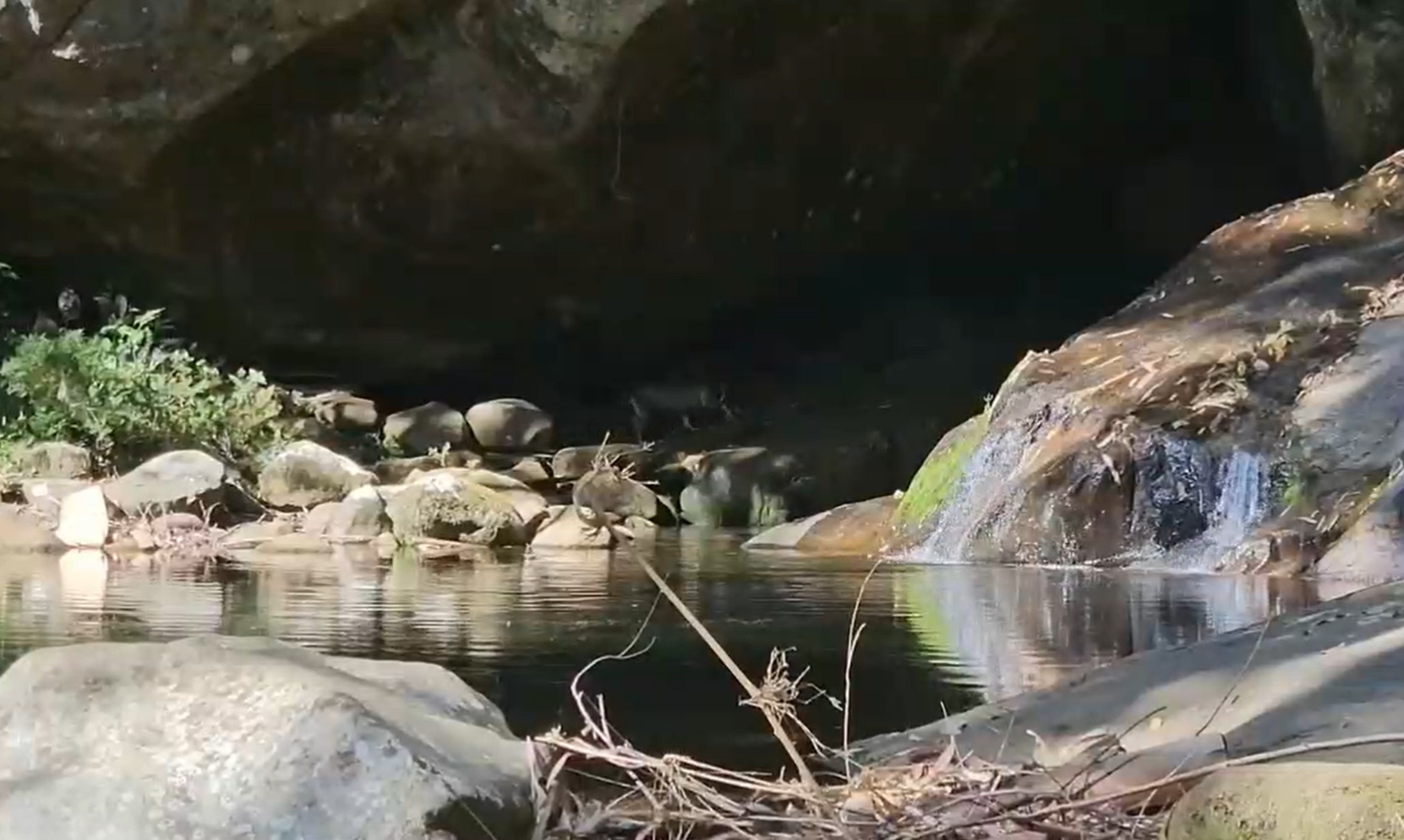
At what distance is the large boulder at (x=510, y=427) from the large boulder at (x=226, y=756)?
37.6 ft

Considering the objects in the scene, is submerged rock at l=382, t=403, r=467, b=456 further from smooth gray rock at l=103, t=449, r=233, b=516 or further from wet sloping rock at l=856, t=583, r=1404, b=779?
wet sloping rock at l=856, t=583, r=1404, b=779

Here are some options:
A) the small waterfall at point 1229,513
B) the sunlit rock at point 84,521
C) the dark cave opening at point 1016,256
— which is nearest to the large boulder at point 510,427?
the dark cave opening at point 1016,256

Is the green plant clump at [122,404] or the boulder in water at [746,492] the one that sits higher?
the green plant clump at [122,404]

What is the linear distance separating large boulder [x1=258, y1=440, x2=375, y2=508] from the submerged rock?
84.0 inches

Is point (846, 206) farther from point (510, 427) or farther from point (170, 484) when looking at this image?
point (170, 484)

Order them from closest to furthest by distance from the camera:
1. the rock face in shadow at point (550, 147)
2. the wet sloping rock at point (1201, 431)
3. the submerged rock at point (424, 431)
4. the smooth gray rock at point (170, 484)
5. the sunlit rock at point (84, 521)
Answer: the wet sloping rock at point (1201, 431) < the sunlit rock at point (84, 521) < the smooth gray rock at point (170, 484) < the rock face in shadow at point (550, 147) < the submerged rock at point (424, 431)

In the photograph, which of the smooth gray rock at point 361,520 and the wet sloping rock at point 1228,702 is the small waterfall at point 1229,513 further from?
the smooth gray rock at point 361,520

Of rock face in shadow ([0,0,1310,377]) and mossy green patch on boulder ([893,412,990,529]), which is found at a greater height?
rock face in shadow ([0,0,1310,377])

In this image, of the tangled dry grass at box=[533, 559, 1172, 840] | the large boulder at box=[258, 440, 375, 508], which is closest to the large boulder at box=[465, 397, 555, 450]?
the large boulder at box=[258, 440, 375, 508]

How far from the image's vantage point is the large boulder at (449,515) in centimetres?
930

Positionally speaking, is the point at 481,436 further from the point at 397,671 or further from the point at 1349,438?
the point at 397,671

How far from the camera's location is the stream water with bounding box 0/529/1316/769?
3.64 metres

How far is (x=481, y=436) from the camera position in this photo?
13711 mm

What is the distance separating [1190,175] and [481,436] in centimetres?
649
